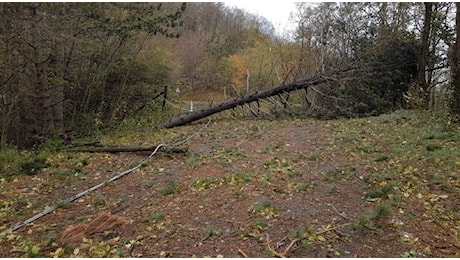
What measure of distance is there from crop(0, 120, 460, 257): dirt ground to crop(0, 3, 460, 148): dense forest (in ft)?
11.1

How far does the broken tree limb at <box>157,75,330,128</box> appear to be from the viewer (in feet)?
36.0

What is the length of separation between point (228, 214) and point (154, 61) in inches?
432

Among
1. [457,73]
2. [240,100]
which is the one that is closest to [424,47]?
[457,73]

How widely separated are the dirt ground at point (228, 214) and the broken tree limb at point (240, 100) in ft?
15.5

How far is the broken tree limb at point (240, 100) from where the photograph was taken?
36.0 feet

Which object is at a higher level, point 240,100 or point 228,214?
point 240,100

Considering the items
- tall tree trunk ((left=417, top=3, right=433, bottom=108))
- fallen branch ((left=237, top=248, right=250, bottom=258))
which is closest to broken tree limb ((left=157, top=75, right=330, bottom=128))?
tall tree trunk ((left=417, top=3, right=433, bottom=108))

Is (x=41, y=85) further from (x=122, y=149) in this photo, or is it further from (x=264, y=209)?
(x=264, y=209)

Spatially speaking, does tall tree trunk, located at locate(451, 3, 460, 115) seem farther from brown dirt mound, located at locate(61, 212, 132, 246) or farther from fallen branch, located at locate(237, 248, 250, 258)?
brown dirt mound, located at locate(61, 212, 132, 246)

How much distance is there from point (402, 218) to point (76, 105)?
32.4ft

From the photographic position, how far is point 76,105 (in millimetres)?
11219

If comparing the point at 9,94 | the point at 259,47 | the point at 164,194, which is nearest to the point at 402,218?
the point at 164,194

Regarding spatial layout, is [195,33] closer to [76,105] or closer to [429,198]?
[76,105]

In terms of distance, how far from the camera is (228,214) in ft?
12.9
